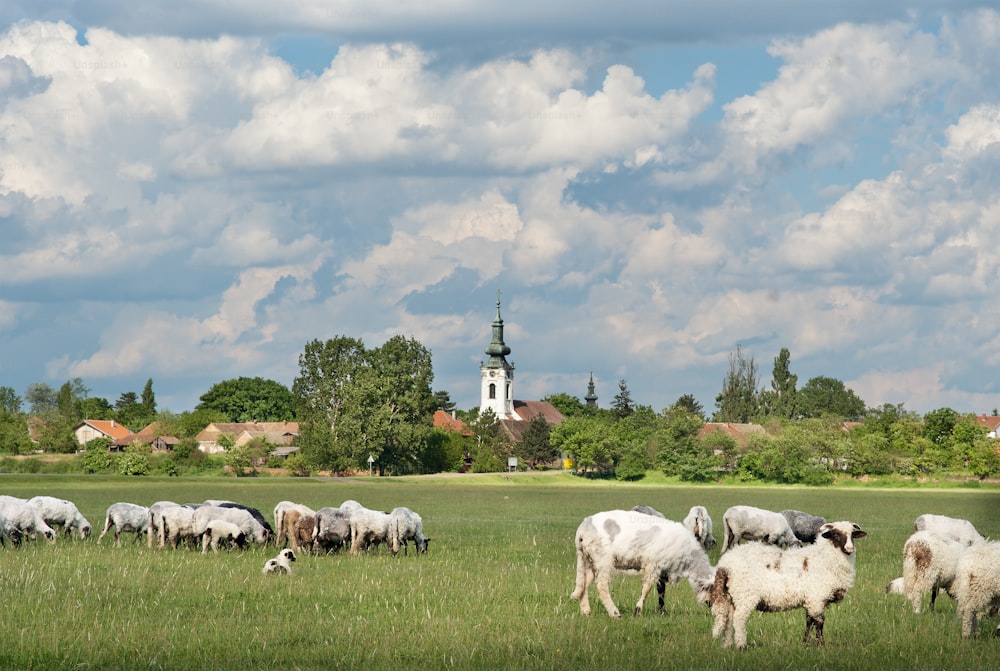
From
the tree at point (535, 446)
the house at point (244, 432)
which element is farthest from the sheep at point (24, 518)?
the house at point (244, 432)

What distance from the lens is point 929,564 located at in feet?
63.9

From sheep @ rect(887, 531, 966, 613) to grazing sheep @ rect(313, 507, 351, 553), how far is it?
14491 millimetres

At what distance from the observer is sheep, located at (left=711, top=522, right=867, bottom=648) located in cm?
1541

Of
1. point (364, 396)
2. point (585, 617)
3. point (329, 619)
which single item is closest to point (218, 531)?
point (329, 619)

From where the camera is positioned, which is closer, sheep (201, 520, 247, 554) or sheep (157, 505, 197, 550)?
sheep (201, 520, 247, 554)

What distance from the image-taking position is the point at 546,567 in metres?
27.3

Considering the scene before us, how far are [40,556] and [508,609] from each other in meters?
13.5

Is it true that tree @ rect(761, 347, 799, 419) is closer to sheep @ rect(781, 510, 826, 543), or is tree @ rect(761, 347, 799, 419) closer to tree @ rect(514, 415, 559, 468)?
tree @ rect(514, 415, 559, 468)

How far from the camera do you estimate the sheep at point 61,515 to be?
3422 centimetres

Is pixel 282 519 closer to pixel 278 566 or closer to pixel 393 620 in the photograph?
pixel 278 566

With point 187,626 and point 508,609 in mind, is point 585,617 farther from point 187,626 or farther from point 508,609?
point 187,626

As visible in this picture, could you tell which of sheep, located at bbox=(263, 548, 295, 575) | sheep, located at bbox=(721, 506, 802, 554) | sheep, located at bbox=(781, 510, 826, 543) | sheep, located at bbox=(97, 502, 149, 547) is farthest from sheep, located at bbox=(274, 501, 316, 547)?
sheep, located at bbox=(781, 510, 826, 543)

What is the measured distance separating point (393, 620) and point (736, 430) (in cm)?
14310

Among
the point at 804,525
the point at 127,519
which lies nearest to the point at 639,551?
the point at 804,525
